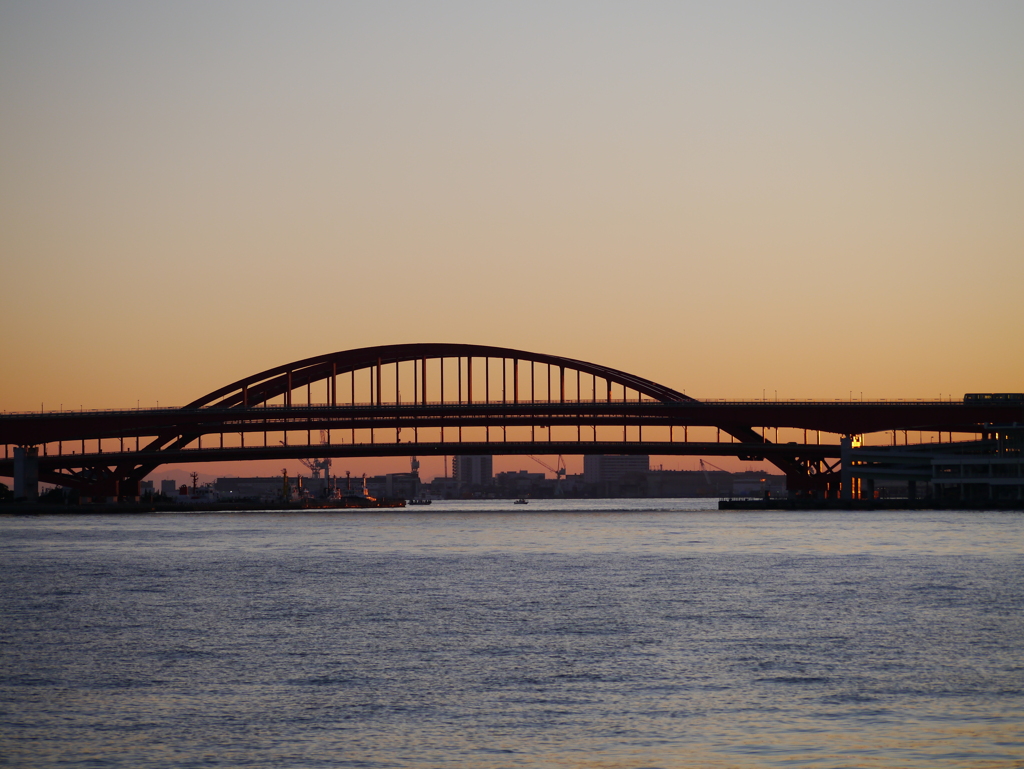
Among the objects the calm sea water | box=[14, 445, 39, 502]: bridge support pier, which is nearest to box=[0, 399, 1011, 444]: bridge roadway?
box=[14, 445, 39, 502]: bridge support pier

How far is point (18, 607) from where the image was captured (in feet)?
96.4

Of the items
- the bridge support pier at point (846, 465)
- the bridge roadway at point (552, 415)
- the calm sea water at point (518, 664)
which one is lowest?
the calm sea water at point (518, 664)

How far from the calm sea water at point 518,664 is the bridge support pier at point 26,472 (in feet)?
213

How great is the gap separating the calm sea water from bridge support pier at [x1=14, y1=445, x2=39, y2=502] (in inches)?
2559

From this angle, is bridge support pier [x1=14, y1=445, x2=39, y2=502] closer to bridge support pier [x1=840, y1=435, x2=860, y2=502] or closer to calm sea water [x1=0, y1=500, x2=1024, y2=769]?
bridge support pier [x1=840, y1=435, x2=860, y2=502]

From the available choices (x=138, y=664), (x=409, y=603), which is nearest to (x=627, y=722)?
(x=138, y=664)

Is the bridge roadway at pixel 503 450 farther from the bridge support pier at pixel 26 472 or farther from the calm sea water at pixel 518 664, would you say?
the calm sea water at pixel 518 664

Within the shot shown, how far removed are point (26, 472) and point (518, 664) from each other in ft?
304

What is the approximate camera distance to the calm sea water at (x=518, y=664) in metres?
14.8

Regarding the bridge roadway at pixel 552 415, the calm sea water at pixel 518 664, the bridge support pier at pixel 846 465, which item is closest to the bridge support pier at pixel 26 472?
the bridge roadway at pixel 552 415

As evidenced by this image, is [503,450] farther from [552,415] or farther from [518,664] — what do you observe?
[518,664]

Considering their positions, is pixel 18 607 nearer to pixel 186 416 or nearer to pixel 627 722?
pixel 627 722

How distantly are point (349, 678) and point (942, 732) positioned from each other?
853 centimetres

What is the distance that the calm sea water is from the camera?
48.5 feet
